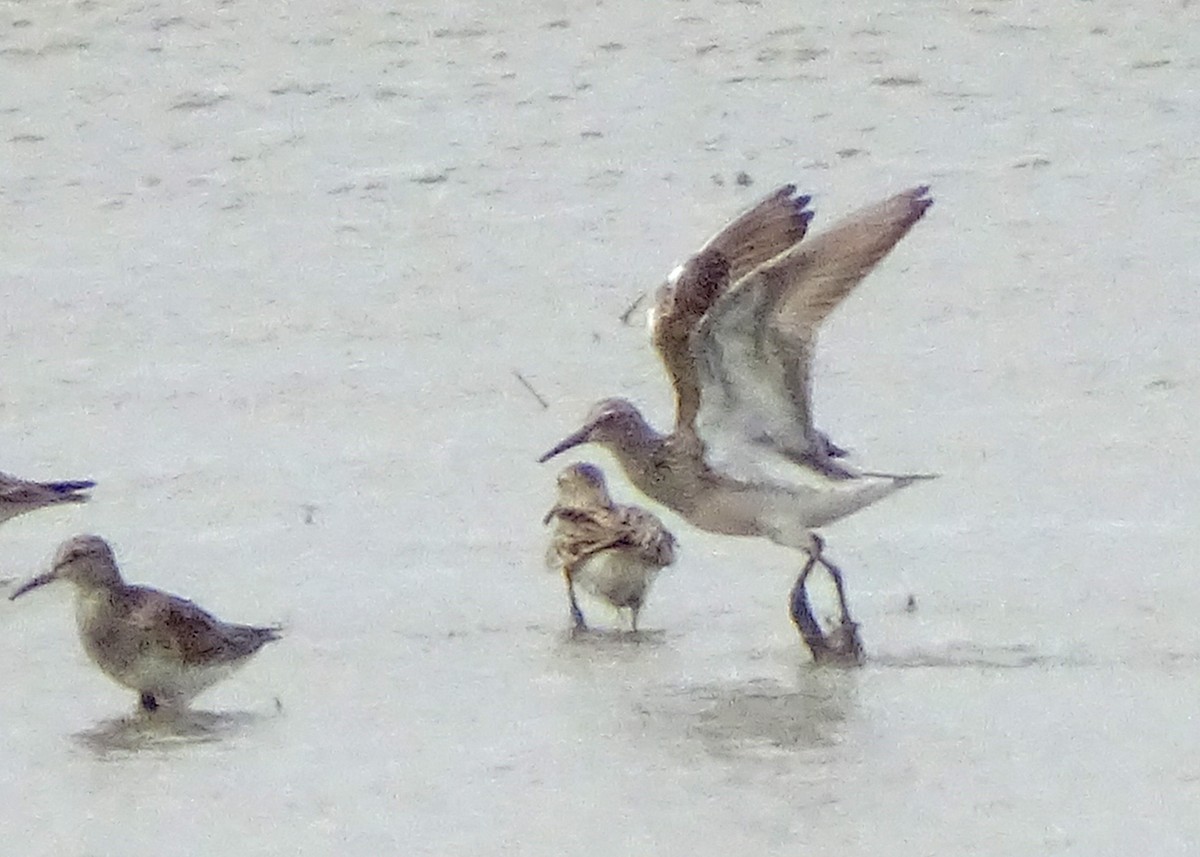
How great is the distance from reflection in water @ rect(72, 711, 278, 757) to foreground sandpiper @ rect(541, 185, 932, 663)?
5.19 ft

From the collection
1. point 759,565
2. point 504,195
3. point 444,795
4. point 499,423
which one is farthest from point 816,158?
point 444,795

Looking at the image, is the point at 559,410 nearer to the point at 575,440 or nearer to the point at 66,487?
the point at 575,440

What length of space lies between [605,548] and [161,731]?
1429 mm

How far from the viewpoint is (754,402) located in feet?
30.1

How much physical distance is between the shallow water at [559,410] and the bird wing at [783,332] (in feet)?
1.47

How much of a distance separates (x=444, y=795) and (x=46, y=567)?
2.04 metres

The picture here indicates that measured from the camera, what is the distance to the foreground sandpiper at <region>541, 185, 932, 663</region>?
29.2 feet

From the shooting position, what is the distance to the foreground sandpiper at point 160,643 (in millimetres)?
8125

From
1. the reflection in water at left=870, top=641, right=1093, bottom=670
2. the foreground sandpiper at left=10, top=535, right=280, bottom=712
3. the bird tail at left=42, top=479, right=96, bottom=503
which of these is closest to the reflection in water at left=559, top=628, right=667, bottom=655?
the reflection in water at left=870, top=641, right=1093, bottom=670

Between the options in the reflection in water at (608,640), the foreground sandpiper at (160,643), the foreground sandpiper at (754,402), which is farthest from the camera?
the foreground sandpiper at (754,402)

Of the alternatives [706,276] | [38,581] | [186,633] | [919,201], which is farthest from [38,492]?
[919,201]

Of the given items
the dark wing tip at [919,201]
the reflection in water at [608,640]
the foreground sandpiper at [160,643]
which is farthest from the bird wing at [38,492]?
the dark wing tip at [919,201]

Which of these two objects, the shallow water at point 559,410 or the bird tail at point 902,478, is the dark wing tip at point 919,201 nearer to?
the bird tail at point 902,478

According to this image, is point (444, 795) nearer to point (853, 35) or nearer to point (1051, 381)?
point (1051, 381)
